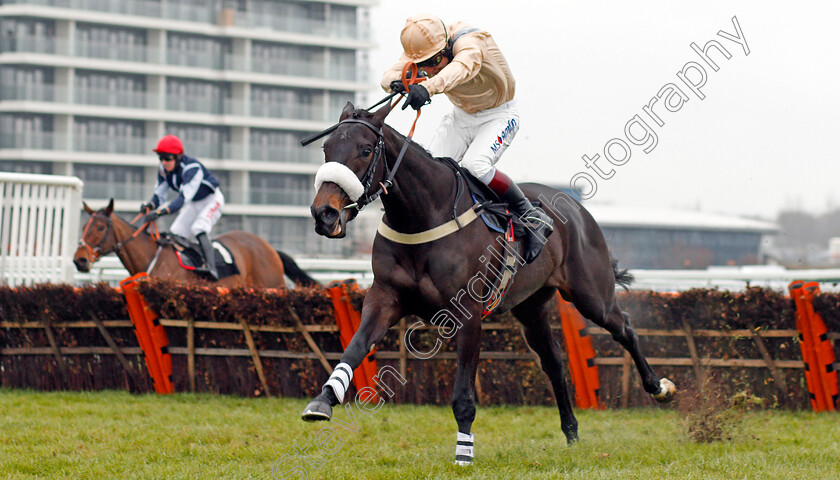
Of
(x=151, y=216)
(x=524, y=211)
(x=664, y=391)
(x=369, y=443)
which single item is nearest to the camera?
(x=524, y=211)

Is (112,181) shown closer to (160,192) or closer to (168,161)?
(160,192)

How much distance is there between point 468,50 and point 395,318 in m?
1.43

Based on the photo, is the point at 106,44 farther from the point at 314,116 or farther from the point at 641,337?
the point at 641,337

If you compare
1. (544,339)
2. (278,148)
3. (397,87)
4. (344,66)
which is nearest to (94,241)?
(544,339)

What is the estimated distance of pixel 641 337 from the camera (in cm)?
687

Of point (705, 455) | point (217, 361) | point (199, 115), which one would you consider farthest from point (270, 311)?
point (199, 115)

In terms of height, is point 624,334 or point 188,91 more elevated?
point 188,91

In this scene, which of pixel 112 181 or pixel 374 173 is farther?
pixel 112 181

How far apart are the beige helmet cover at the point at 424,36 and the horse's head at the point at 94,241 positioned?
5.21 m

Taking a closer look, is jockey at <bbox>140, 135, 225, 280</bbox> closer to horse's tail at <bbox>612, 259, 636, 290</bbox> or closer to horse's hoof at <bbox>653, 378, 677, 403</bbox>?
horse's tail at <bbox>612, 259, 636, 290</bbox>

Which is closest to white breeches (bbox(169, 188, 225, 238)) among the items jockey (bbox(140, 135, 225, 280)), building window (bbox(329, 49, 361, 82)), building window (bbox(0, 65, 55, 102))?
jockey (bbox(140, 135, 225, 280))

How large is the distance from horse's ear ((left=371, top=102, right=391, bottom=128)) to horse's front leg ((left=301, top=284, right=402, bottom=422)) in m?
0.80

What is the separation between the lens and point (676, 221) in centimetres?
4272

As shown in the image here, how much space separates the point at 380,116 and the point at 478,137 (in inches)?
41.8
